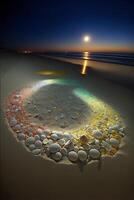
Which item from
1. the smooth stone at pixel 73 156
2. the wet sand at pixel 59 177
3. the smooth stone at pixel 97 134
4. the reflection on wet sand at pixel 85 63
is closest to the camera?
the wet sand at pixel 59 177

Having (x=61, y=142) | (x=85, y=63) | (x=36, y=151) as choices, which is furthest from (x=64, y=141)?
(x=85, y=63)

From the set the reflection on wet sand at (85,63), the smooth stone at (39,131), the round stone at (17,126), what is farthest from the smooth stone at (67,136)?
the reflection on wet sand at (85,63)

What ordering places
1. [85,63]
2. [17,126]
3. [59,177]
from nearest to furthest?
1. [59,177]
2. [17,126]
3. [85,63]

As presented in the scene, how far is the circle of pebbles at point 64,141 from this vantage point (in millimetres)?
831

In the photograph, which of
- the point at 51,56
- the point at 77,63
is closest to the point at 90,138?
the point at 77,63

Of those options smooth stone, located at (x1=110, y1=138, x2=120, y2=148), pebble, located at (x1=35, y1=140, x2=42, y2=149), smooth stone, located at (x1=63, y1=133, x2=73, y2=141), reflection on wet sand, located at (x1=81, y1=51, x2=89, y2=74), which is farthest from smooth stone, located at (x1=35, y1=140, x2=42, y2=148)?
reflection on wet sand, located at (x1=81, y1=51, x2=89, y2=74)

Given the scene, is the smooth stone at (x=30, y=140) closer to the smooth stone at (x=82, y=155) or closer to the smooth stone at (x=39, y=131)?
the smooth stone at (x=39, y=131)

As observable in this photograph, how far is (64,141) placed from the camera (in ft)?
2.87

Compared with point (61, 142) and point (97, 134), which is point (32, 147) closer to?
point (61, 142)

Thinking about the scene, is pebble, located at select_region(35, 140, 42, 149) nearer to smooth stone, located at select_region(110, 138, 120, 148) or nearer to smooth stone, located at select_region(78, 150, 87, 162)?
smooth stone, located at select_region(78, 150, 87, 162)

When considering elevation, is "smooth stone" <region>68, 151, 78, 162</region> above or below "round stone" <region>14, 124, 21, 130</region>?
below

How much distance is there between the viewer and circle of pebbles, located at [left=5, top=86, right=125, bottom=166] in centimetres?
83

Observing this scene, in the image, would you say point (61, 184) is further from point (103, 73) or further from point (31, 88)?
point (103, 73)

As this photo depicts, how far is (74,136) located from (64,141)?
2.4 inches
